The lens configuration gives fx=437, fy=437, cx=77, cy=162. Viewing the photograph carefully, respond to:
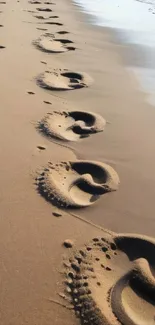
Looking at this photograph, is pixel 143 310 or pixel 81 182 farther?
pixel 81 182

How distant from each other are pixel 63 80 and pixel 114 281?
119 inches

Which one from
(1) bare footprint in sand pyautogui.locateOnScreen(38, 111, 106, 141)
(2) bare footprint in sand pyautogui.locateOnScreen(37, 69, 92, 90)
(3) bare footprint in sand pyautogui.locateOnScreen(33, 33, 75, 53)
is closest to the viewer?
(1) bare footprint in sand pyautogui.locateOnScreen(38, 111, 106, 141)

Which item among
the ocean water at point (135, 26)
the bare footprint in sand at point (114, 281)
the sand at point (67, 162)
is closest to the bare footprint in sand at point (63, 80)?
the sand at point (67, 162)

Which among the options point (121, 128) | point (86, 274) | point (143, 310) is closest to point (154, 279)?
point (143, 310)

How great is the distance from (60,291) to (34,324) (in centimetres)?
20

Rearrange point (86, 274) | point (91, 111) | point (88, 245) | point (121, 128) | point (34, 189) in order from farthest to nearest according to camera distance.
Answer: point (91, 111)
point (121, 128)
point (34, 189)
point (88, 245)
point (86, 274)

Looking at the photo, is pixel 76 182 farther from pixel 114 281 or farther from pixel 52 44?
pixel 52 44

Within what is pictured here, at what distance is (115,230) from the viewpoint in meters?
2.29

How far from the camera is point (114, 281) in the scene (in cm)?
197

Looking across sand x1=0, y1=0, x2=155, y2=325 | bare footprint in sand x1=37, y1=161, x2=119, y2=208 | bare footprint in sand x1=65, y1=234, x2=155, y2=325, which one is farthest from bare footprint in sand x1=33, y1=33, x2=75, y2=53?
bare footprint in sand x1=65, y1=234, x2=155, y2=325

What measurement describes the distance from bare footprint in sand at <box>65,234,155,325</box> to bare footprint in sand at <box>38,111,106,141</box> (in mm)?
1274

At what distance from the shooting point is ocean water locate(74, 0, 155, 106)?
5184 mm

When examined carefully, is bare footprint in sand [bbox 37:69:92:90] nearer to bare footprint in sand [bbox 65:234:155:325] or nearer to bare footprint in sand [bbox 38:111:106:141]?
bare footprint in sand [bbox 38:111:106:141]

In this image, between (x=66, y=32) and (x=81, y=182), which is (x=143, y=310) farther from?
(x=66, y=32)
